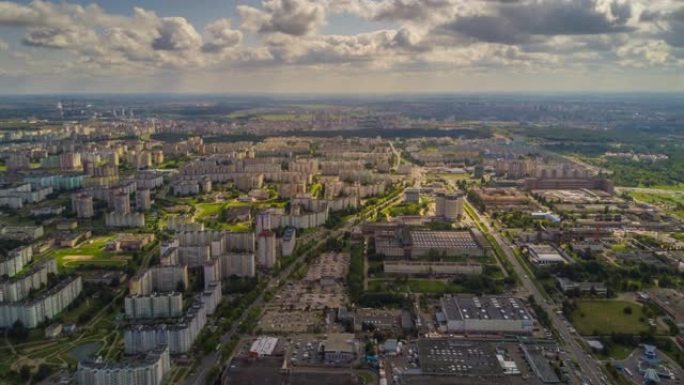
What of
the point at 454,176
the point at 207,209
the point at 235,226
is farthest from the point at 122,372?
the point at 454,176

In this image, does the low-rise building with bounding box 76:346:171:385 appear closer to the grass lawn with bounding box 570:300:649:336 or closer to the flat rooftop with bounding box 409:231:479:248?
the grass lawn with bounding box 570:300:649:336

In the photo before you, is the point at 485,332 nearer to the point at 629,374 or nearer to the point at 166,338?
the point at 629,374

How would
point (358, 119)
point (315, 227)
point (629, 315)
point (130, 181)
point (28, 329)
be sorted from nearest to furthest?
point (28, 329)
point (629, 315)
point (315, 227)
point (130, 181)
point (358, 119)

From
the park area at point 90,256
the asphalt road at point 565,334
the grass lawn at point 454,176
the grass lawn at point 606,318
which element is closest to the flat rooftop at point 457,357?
the asphalt road at point 565,334

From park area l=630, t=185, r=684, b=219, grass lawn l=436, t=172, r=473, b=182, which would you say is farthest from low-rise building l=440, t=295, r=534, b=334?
grass lawn l=436, t=172, r=473, b=182

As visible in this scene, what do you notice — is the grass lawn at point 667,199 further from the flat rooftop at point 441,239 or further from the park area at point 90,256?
the park area at point 90,256

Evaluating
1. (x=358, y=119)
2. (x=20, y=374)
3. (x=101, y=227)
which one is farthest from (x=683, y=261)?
(x=358, y=119)
